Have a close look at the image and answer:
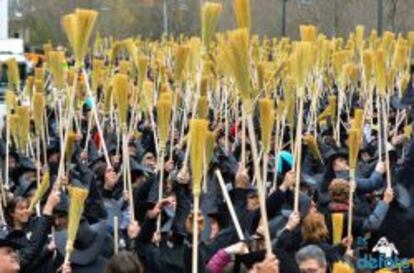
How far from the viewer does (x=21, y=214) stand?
28.5 ft

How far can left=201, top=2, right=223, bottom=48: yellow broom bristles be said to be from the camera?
33.7 ft

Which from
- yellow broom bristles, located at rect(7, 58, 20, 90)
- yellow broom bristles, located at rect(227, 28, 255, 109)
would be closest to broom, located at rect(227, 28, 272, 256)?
yellow broom bristles, located at rect(227, 28, 255, 109)

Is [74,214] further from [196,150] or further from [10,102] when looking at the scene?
[10,102]

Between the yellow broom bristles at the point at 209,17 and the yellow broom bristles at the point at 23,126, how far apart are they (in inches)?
81.8

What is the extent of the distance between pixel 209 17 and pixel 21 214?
283 centimetres

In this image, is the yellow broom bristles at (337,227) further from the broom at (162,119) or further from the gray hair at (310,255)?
the broom at (162,119)

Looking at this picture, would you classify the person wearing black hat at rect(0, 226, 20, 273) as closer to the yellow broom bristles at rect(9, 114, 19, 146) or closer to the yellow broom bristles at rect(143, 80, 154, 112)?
the yellow broom bristles at rect(9, 114, 19, 146)

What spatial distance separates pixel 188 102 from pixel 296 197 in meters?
7.24

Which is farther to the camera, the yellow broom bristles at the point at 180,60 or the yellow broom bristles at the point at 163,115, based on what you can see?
the yellow broom bristles at the point at 180,60

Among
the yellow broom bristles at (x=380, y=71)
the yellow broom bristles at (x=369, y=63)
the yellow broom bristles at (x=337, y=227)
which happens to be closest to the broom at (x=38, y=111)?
the yellow broom bristles at (x=380, y=71)

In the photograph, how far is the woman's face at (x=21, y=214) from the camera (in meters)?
8.66

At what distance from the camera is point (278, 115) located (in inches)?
480

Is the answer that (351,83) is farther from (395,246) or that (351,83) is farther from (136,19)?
(136,19)

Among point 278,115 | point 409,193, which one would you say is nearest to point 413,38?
point 278,115
